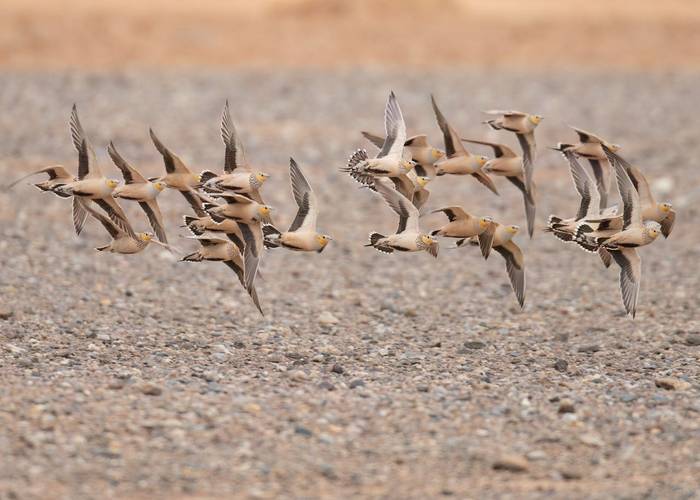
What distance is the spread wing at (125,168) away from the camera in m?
8.14

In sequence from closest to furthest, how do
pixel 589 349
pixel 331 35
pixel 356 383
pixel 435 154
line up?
1. pixel 356 383
2. pixel 435 154
3. pixel 589 349
4. pixel 331 35

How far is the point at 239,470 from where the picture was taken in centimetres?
675

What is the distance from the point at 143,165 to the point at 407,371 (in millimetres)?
9005

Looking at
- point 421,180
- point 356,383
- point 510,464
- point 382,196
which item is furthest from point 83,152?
point 510,464

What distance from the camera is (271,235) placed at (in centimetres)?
822

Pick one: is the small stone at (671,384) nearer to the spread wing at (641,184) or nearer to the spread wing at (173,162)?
the spread wing at (641,184)

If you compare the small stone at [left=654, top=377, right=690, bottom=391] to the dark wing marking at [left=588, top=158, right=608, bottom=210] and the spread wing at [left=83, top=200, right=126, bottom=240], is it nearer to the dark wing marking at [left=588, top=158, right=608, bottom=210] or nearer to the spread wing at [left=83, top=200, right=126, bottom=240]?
the dark wing marking at [left=588, top=158, right=608, bottom=210]

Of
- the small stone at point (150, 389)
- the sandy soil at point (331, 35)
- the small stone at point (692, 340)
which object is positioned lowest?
the small stone at point (150, 389)

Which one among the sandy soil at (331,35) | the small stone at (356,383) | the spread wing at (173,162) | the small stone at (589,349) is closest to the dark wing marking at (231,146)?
the spread wing at (173,162)

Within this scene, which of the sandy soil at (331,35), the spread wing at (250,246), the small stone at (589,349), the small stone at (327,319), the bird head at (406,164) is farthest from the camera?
the sandy soil at (331,35)

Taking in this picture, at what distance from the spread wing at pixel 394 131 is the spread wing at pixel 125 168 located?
5.28 ft

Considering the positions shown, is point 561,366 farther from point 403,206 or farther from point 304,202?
point 304,202

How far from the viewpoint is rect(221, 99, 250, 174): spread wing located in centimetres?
818

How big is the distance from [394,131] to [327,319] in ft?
9.24
